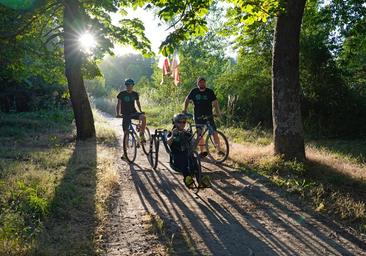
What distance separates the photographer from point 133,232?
18.2ft

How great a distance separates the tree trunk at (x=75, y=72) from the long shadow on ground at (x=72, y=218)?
545 cm

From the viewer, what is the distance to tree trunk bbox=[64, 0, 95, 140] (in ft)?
43.2

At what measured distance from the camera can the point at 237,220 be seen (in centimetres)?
609

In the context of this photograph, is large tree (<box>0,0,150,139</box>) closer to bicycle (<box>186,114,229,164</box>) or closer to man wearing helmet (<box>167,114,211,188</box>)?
bicycle (<box>186,114,229,164</box>)

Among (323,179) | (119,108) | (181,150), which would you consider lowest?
(323,179)

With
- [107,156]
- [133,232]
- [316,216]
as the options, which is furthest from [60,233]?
[107,156]

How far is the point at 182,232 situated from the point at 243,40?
1063 centimetres

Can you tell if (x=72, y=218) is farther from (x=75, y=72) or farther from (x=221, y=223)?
(x=75, y=72)

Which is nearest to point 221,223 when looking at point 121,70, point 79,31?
point 79,31

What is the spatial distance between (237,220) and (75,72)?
9839 millimetres

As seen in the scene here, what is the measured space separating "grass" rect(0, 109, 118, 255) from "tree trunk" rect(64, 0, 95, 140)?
1.31 meters

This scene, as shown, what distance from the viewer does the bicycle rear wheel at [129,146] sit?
403 inches

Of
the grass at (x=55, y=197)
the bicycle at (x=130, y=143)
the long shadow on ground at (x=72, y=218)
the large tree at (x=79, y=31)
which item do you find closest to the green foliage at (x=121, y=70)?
the large tree at (x=79, y=31)

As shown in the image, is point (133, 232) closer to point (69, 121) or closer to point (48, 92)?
point (69, 121)
